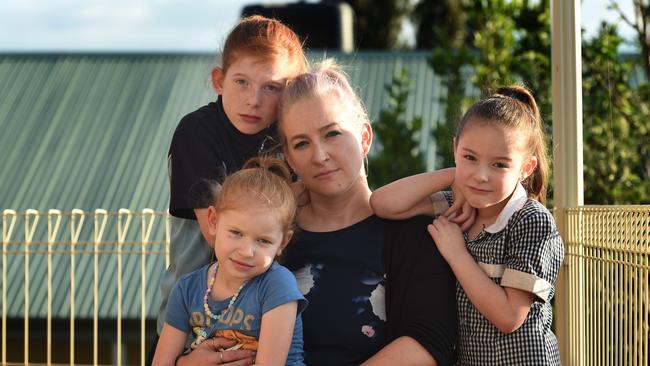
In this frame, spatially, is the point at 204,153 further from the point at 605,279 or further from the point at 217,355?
the point at 605,279

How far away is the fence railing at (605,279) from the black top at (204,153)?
110 cm

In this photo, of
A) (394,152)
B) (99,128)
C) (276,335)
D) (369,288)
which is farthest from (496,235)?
(99,128)

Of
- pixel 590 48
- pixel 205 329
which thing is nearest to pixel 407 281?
pixel 205 329

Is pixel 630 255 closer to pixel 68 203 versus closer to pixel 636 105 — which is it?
pixel 636 105

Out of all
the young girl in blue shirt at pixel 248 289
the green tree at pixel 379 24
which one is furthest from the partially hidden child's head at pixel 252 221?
the green tree at pixel 379 24

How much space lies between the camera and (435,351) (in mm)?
2852

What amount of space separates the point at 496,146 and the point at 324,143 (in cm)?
46

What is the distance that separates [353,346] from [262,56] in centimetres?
87

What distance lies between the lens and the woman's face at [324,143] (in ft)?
9.62

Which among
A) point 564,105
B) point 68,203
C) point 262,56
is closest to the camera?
point 262,56

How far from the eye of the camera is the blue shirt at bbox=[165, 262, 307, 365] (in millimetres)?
2830

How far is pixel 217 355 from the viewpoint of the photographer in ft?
9.34

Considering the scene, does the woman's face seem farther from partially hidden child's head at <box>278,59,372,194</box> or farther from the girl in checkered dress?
the girl in checkered dress

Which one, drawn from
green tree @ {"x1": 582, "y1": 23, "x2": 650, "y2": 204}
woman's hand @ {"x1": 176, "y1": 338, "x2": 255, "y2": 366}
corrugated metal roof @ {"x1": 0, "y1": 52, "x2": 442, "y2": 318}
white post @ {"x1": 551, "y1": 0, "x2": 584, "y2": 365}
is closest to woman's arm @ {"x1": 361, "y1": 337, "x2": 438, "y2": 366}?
woman's hand @ {"x1": 176, "y1": 338, "x2": 255, "y2": 366}
